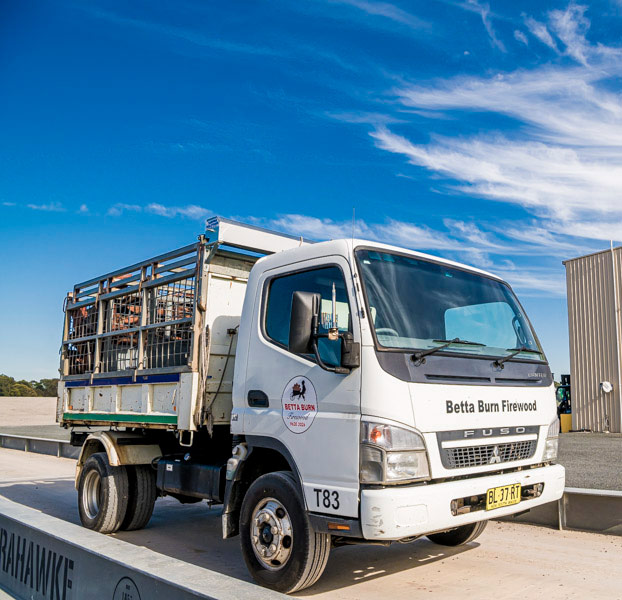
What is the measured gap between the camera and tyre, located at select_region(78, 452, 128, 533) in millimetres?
6918

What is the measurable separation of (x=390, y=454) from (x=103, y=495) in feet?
13.7

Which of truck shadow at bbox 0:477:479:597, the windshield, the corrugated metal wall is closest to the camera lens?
the windshield

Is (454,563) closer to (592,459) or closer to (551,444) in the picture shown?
(551,444)

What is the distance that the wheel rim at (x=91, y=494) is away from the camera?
7246 mm

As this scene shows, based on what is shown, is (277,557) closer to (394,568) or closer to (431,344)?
(394,568)

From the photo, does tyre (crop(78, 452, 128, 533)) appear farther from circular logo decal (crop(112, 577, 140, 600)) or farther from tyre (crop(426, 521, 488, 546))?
circular logo decal (crop(112, 577, 140, 600))

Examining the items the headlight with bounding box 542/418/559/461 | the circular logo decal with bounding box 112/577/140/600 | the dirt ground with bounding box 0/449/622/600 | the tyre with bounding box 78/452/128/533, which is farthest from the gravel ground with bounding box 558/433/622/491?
the circular logo decal with bounding box 112/577/140/600

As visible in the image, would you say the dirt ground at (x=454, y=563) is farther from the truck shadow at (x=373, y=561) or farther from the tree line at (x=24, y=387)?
the tree line at (x=24, y=387)

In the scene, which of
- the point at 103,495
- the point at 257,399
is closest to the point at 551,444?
the point at 257,399

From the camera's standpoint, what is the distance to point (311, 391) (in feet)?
15.1

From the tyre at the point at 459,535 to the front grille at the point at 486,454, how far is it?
1387mm

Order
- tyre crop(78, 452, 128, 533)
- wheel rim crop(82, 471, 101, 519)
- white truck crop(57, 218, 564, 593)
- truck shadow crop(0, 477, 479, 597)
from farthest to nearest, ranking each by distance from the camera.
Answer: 1. wheel rim crop(82, 471, 101, 519)
2. tyre crop(78, 452, 128, 533)
3. truck shadow crop(0, 477, 479, 597)
4. white truck crop(57, 218, 564, 593)

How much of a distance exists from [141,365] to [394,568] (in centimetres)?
328

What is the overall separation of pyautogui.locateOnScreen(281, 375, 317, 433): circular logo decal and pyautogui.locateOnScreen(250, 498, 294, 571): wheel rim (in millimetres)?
599
